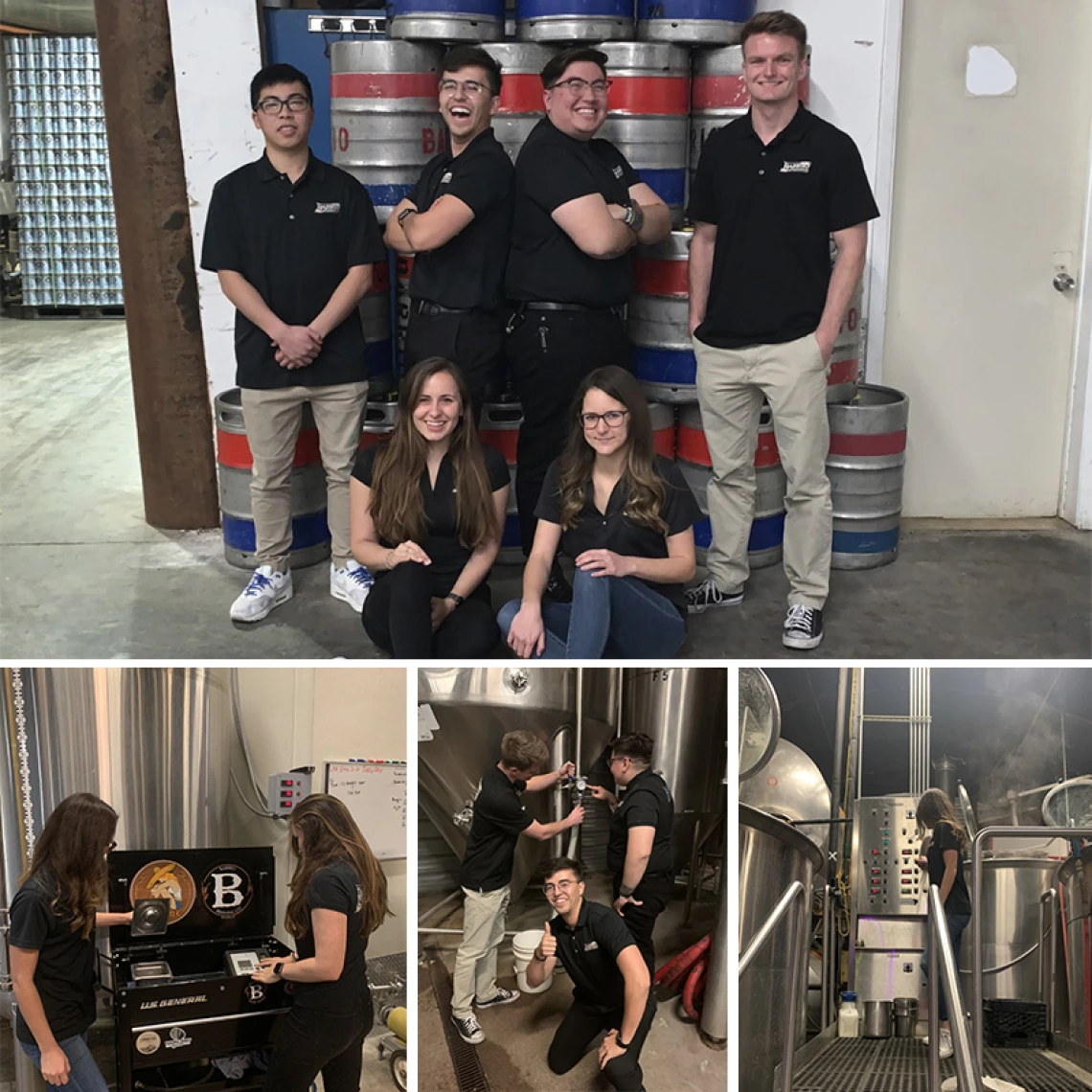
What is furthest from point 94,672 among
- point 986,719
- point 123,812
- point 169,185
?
point 169,185

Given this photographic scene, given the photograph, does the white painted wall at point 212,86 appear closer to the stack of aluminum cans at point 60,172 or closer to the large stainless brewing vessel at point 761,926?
the large stainless brewing vessel at point 761,926

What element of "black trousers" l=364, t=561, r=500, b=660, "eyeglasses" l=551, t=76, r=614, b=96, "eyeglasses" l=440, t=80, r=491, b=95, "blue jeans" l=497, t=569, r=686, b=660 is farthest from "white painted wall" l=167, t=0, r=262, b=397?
"blue jeans" l=497, t=569, r=686, b=660

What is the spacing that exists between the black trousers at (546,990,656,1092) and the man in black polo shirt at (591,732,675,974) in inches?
3.6

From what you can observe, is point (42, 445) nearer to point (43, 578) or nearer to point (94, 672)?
point (43, 578)

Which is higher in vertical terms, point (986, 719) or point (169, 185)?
point (169, 185)

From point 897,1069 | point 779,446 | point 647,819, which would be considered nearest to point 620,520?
point 779,446

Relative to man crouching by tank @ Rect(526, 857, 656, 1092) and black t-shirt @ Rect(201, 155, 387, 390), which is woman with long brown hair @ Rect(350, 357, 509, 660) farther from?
man crouching by tank @ Rect(526, 857, 656, 1092)

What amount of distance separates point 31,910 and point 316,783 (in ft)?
1.51

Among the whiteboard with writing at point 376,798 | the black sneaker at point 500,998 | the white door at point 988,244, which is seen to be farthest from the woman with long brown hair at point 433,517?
the white door at point 988,244

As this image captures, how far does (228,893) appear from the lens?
7.39 feet

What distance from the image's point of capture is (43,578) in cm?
434

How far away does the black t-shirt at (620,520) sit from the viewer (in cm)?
313

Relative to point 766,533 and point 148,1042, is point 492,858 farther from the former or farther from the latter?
point 766,533

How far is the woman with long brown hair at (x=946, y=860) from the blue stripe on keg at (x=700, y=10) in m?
2.97
